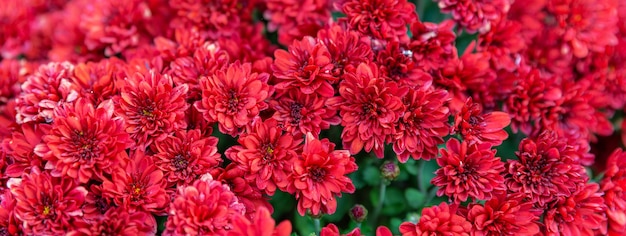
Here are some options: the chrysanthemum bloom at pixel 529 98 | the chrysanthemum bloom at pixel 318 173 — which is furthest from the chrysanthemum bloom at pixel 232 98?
the chrysanthemum bloom at pixel 529 98

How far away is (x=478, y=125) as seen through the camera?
117cm

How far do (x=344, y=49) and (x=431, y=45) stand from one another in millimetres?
224

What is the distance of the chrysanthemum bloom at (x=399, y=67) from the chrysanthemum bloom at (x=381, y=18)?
0.13 ft

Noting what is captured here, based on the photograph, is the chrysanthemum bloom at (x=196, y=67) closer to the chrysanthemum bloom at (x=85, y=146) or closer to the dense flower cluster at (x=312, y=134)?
the dense flower cluster at (x=312, y=134)

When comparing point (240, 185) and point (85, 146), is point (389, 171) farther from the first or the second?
point (85, 146)

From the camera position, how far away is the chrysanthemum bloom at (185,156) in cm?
110

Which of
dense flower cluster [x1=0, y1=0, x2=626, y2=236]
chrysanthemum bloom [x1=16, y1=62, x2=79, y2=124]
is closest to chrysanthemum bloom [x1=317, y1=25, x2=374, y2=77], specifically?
dense flower cluster [x1=0, y1=0, x2=626, y2=236]

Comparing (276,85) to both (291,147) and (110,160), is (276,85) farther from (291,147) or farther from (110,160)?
(110,160)

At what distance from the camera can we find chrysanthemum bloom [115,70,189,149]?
3.69ft

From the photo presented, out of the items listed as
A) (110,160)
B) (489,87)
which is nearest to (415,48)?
(489,87)

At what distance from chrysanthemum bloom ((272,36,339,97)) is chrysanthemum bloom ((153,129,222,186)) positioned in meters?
0.20

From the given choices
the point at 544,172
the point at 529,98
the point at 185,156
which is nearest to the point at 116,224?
the point at 185,156

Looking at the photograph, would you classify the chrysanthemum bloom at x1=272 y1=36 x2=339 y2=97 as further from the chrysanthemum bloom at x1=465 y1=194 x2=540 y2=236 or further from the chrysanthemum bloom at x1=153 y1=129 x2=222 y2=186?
the chrysanthemum bloom at x1=465 y1=194 x2=540 y2=236

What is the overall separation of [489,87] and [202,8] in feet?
2.66
